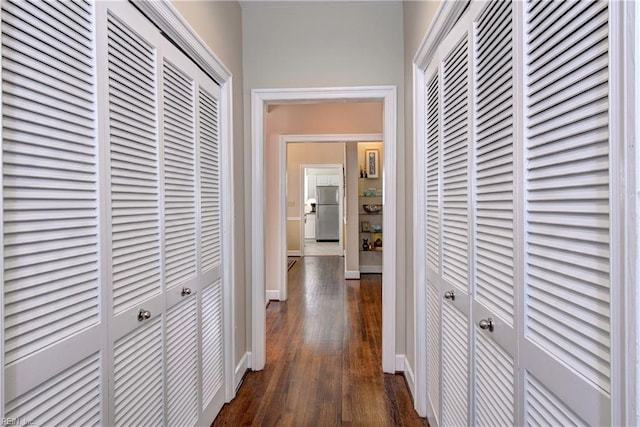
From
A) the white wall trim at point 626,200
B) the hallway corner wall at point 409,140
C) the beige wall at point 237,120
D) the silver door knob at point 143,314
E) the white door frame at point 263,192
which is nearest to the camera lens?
the white wall trim at point 626,200

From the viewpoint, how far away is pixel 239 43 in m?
2.50

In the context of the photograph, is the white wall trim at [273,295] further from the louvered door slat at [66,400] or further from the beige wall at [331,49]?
the louvered door slat at [66,400]

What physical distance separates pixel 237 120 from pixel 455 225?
5.25 ft

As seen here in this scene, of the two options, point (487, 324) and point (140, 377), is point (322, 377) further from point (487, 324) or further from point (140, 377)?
point (487, 324)

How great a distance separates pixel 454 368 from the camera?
4.95 feet

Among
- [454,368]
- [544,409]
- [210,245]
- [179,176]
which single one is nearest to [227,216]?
[210,245]

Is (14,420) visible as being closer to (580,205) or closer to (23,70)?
(23,70)

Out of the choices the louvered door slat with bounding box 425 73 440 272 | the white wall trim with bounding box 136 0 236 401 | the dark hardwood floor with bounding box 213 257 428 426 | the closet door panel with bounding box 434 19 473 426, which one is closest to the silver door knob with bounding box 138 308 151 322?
the white wall trim with bounding box 136 0 236 401

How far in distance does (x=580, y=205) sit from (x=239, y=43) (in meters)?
2.39

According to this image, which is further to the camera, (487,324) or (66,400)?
(487,324)

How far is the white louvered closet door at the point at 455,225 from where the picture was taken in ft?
4.44

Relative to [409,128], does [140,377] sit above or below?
below

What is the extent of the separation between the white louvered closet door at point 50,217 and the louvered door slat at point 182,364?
18.6 inches

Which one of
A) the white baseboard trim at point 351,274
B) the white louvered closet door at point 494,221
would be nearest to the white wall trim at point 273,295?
the white baseboard trim at point 351,274
